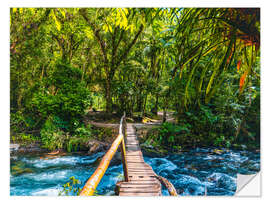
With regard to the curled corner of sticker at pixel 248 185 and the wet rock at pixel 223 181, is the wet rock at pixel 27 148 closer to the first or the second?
the wet rock at pixel 223 181

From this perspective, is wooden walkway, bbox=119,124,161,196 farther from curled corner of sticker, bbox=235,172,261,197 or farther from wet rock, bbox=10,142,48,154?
wet rock, bbox=10,142,48,154

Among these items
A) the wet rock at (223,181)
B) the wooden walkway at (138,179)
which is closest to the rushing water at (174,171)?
the wet rock at (223,181)

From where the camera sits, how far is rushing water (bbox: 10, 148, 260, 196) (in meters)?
1.78

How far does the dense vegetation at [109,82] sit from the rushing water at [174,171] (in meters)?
0.16

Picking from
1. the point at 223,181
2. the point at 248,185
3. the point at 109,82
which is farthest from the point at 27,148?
the point at 248,185

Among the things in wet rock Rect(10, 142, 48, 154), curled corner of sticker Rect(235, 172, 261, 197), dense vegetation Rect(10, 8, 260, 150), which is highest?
dense vegetation Rect(10, 8, 260, 150)

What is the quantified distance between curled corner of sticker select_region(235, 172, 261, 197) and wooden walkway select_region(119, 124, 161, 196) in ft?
3.08

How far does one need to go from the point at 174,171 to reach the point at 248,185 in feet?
2.76

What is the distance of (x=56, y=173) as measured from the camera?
72.0 inches

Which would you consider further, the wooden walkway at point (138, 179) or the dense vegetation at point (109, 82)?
the dense vegetation at point (109, 82)

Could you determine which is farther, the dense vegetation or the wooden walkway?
the dense vegetation

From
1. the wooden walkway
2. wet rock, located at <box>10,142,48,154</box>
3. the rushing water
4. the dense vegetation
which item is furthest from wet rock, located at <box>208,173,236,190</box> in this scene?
wet rock, located at <box>10,142,48,154</box>

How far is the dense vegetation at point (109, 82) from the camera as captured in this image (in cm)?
186

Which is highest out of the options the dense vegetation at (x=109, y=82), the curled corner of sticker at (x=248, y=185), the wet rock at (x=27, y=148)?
the dense vegetation at (x=109, y=82)
